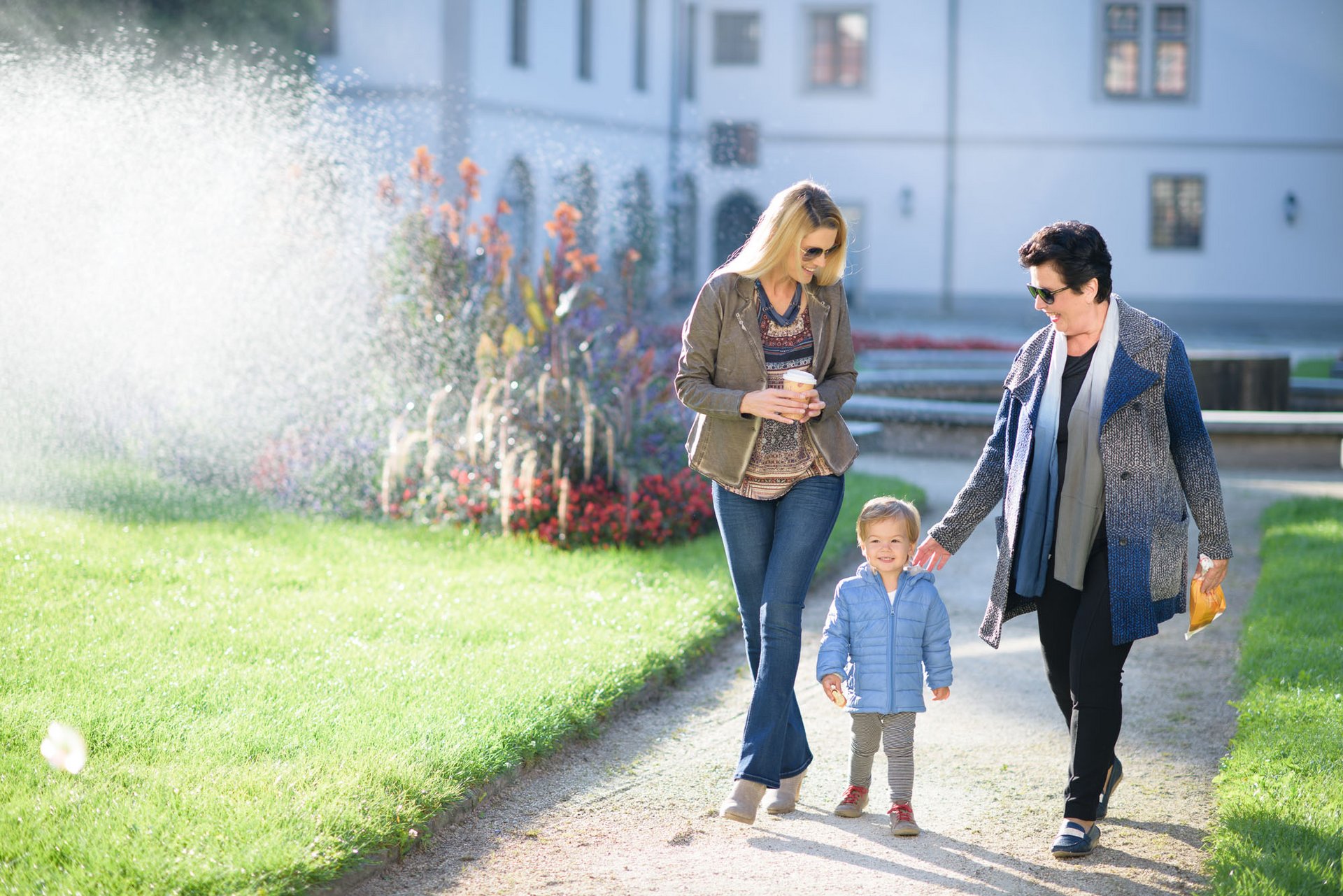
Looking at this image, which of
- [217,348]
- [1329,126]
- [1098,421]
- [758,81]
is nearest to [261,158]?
[217,348]

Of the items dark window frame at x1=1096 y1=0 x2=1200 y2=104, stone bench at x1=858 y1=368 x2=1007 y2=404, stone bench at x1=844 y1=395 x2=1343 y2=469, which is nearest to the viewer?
stone bench at x1=844 y1=395 x2=1343 y2=469

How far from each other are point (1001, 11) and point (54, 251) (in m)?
23.6

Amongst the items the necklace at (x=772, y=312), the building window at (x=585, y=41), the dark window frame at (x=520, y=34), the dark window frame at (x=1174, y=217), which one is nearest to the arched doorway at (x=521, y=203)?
the dark window frame at (x=520, y=34)

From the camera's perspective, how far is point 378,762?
3.99 meters

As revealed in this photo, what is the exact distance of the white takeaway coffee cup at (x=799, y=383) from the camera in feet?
12.0

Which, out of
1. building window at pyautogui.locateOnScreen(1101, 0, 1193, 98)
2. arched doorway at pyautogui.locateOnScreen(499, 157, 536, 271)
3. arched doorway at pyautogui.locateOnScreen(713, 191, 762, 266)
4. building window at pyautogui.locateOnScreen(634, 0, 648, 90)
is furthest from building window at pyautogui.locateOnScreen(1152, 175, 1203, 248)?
arched doorway at pyautogui.locateOnScreen(499, 157, 536, 271)

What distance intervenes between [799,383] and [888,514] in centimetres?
48

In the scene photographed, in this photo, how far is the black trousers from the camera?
12.0 ft

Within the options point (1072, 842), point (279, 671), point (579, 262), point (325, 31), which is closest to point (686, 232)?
point (325, 31)

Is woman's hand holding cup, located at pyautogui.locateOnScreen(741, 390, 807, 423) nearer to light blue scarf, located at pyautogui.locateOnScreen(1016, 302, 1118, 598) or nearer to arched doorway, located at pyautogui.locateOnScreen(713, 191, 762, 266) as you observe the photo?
light blue scarf, located at pyautogui.locateOnScreen(1016, 302, 1118, 598)

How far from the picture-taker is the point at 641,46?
95.4 ft

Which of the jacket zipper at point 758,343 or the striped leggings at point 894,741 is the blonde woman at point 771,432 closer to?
the jacket zipper at point 758,343

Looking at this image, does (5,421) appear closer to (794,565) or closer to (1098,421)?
(794,565)

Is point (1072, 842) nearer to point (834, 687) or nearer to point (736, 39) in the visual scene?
point (834, 687)
